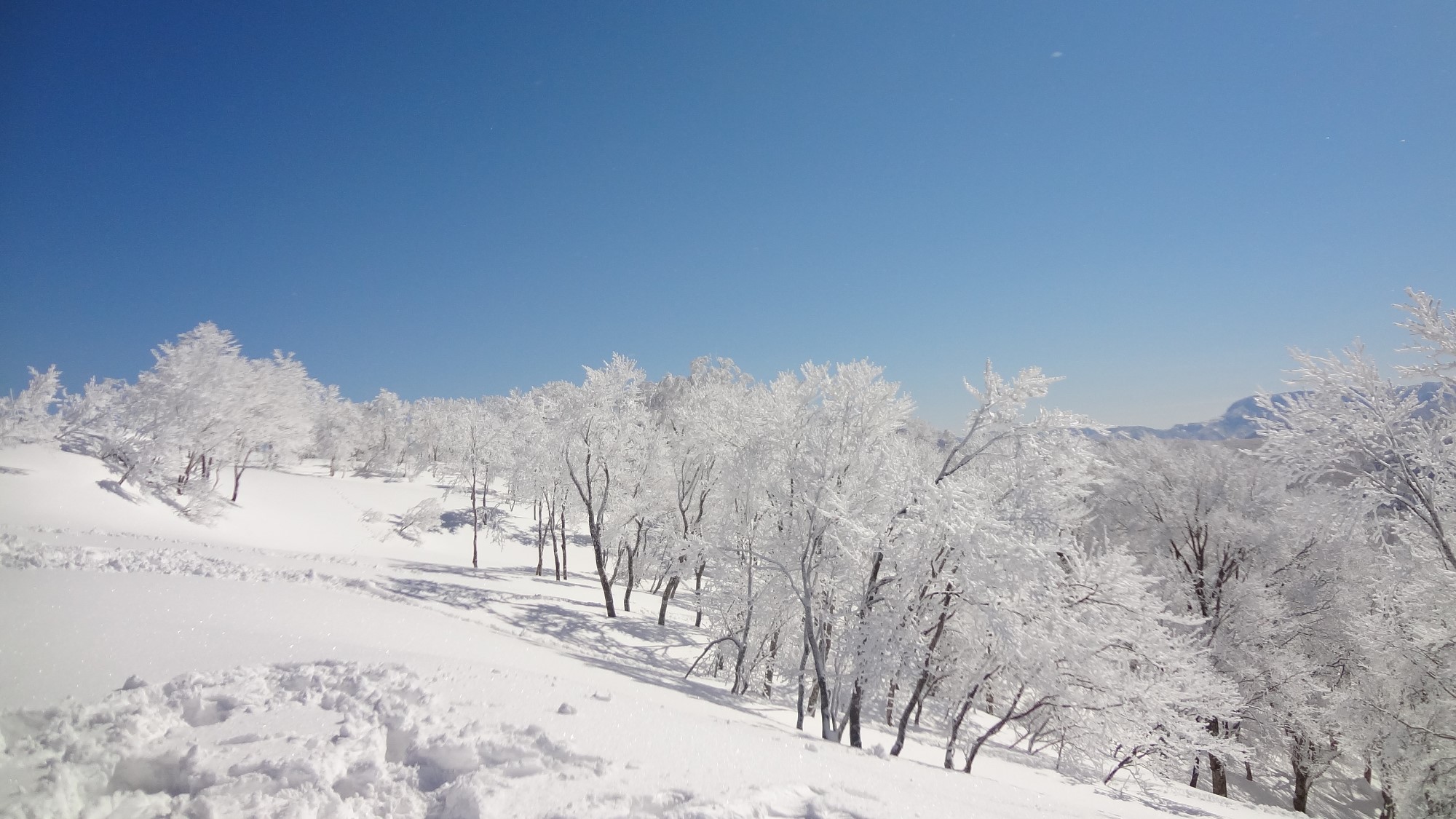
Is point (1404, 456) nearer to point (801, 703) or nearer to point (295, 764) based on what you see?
point (801, 703)

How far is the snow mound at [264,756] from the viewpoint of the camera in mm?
3561

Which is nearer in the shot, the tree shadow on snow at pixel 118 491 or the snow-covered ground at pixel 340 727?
the snow-covered ground at pixel 340 727

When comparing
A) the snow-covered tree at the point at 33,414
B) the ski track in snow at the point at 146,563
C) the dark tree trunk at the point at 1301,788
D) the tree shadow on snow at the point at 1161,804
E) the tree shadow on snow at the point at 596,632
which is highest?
the snow-covered tree at the point at 33,414

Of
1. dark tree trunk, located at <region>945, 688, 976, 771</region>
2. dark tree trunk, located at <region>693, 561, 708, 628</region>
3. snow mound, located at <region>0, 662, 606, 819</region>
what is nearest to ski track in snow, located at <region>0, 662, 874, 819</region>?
snow mound, located at <region>0, 662, 606, 819</region>

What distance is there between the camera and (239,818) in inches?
135

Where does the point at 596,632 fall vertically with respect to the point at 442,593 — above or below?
below

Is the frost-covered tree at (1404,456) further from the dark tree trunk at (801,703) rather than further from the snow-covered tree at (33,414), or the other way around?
the snow-covered tree at (33,414)

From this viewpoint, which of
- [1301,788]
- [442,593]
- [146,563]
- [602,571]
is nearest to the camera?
[146,563]

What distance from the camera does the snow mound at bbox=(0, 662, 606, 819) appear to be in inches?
140

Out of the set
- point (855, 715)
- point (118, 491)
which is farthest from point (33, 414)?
point (855, 715)

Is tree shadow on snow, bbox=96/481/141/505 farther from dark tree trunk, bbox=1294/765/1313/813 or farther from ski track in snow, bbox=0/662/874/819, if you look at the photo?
dark tree trunk, bbox=1294/765/1313/813

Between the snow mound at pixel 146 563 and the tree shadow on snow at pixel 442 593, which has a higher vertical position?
the snow mound at pixel 146 563

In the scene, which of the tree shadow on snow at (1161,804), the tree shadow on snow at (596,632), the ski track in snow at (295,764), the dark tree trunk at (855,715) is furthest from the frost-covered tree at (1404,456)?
the tree shadow on snow at (596,632)

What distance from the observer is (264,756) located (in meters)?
4.06
